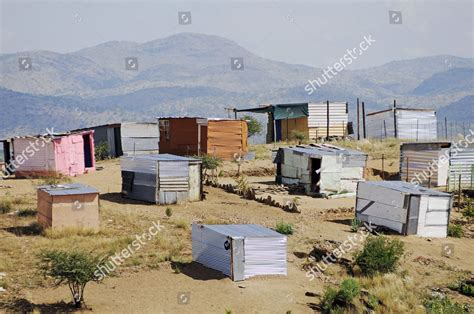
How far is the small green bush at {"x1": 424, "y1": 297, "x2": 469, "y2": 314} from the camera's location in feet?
60.5

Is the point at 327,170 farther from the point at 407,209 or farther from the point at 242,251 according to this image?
the point at 242,251

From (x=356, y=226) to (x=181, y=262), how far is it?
301 inches

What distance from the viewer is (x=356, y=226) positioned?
2578 centimetres

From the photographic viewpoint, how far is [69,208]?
2291 centimetres

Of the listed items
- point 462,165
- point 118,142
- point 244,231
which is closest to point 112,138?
point 118,142

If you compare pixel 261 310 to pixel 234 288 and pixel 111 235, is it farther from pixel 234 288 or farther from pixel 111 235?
pixel 111 235

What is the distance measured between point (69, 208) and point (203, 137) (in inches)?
799

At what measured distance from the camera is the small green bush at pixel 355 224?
25.7 m

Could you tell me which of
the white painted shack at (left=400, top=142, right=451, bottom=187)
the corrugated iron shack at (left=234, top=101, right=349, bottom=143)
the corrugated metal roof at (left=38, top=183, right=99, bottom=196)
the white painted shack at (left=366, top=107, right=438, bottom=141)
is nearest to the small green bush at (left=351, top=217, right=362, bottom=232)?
the corrugated metal roof at (left=38, top=183, right=99, bottom=196)

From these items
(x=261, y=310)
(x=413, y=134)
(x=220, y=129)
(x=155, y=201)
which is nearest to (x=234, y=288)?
(x=261, y=310)
